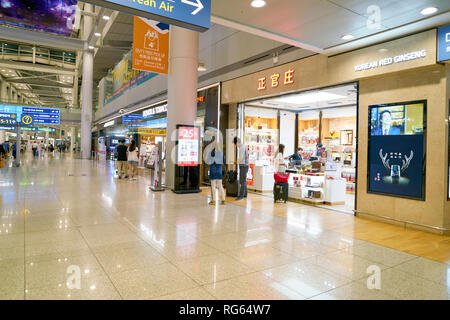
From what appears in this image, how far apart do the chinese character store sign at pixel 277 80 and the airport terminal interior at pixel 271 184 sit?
0.04 meters

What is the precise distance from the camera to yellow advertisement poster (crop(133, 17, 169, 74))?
311 inches

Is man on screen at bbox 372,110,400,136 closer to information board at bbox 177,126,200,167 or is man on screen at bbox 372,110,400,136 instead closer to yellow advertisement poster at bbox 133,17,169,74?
information board at bbox 177,126,200,167

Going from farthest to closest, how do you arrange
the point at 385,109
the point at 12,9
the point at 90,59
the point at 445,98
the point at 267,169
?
the point at 90,59 → the point at 12,9 → the point at 267,169 → the point at 385,109 → the point at 445,98

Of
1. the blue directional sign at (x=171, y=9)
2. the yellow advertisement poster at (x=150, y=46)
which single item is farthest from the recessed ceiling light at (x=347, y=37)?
the yellow advertisement poster at (x=150, y=46)

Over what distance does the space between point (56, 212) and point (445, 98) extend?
6.68 m

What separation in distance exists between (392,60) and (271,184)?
15.3 feet

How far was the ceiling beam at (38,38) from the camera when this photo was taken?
66.2ft

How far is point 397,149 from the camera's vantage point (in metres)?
5.12

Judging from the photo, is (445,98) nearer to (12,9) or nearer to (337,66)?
(337,66)

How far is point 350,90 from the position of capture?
23.4ft

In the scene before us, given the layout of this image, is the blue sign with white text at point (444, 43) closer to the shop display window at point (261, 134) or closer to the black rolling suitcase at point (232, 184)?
the black rolling suitcase at point (232, 184)

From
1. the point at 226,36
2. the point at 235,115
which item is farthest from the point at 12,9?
the point at 235,115

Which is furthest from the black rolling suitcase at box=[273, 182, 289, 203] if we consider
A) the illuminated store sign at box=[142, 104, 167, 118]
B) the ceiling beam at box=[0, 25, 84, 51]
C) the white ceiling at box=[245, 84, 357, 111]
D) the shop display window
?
the ceiling beam at box=[0, 25, 84, 51]

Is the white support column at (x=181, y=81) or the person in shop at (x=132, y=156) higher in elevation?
the white support column at (x=181, y=81)
